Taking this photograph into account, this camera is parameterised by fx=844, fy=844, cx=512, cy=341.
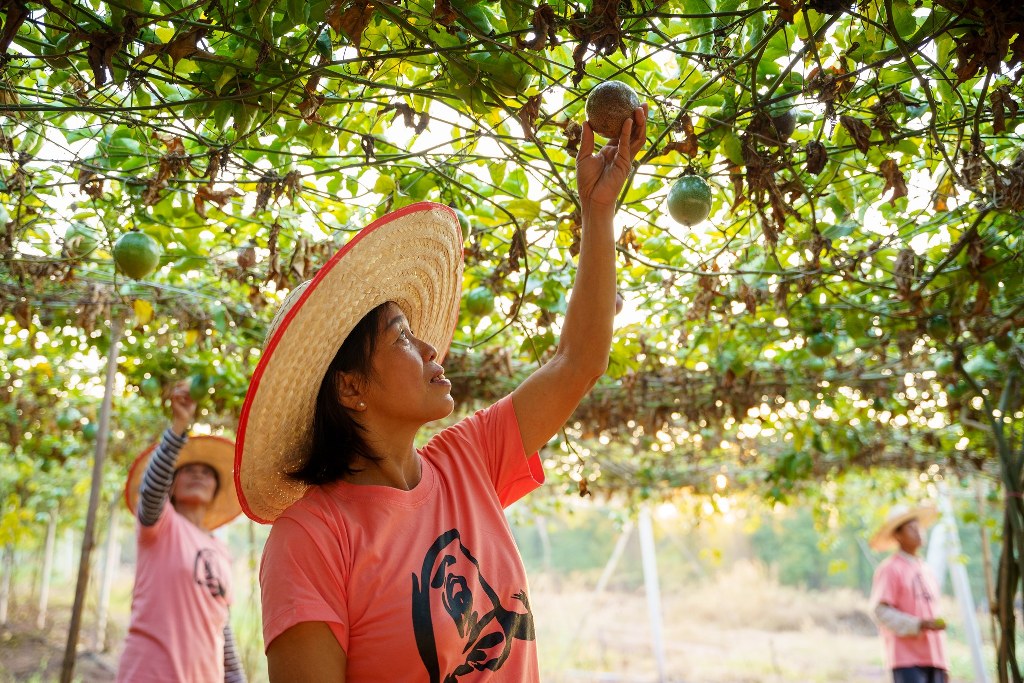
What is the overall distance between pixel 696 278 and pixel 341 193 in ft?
3.85

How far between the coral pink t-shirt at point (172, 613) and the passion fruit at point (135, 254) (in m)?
1.15

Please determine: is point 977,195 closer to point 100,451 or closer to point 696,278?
point 696,278

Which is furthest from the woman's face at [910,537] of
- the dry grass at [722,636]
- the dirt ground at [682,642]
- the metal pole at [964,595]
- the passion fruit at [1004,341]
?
the dry grass at [722,636]

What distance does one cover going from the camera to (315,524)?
49.3 inches

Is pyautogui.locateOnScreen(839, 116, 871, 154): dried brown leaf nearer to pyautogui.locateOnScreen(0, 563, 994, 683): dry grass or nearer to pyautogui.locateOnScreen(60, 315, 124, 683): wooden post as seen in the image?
pyautogui.locateOnScreen(60, 315, 124, 683): wooden post

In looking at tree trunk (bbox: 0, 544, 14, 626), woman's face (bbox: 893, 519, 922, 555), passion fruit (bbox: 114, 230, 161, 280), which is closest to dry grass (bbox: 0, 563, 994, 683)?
tree trunk (bbox: 0, 544, 14, 626)

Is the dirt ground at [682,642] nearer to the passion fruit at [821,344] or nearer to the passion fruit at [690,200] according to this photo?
the passion fruit at [821,344]

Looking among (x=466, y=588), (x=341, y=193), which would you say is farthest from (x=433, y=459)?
(x=341, y=193)

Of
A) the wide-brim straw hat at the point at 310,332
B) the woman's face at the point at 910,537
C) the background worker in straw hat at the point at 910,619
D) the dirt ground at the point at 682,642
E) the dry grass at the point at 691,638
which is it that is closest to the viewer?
the wide-brim straw hat at the point at 310,332

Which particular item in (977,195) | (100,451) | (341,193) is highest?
(341,193)

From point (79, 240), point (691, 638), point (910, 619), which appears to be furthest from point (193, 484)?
point (691, 638)

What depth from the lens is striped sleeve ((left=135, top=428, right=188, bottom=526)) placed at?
2.83 metres

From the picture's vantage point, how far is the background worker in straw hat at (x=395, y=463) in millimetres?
1219

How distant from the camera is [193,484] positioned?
3.47 m
